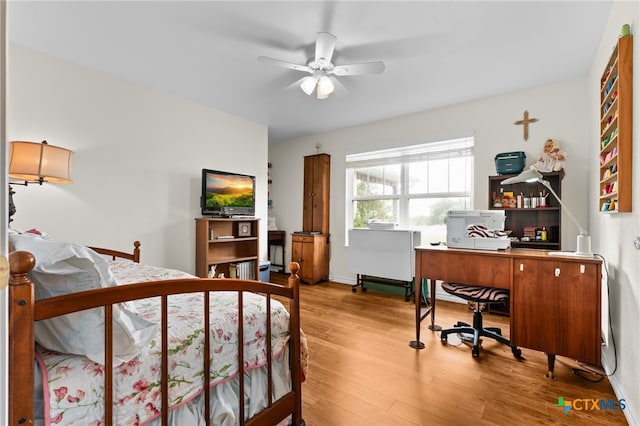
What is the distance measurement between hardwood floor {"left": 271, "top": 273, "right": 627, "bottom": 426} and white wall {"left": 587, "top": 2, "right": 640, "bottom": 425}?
0.60 feet

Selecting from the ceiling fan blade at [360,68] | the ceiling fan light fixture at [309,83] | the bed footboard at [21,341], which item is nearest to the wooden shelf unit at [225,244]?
the ceiling fan light fixture at [309,83]

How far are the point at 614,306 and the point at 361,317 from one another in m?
1.94

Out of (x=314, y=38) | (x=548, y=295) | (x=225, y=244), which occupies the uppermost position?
(x=314, y=38)

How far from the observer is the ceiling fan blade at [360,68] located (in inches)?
91.2

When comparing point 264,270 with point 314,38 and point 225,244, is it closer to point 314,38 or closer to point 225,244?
point 225,244

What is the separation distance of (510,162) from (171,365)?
3518 millimetres

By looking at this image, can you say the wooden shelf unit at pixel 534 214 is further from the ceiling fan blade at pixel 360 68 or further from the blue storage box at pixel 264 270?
the blue storage box at pixel 264 270

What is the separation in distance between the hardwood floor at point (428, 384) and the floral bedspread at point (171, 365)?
499mm

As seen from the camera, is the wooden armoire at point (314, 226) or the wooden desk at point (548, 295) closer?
the wooden desk at point (548, 295)

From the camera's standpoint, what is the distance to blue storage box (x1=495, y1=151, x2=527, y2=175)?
124 inches

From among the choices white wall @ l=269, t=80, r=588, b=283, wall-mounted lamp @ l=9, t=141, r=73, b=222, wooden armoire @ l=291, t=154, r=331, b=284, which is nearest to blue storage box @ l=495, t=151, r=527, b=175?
white wall @ l=269, t=80, r=588, b=283

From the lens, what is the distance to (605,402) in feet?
5.61

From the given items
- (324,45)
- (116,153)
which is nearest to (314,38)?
(324,45)

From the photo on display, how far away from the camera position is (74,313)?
0.86 m
